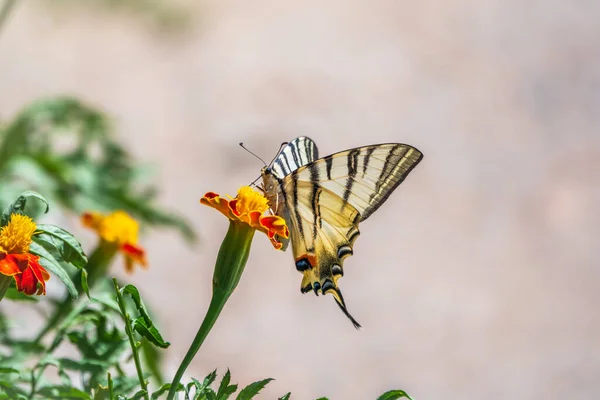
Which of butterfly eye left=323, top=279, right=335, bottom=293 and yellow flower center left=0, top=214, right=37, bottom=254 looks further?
butterfly eye left=323, top=279, right=335, bottom=293

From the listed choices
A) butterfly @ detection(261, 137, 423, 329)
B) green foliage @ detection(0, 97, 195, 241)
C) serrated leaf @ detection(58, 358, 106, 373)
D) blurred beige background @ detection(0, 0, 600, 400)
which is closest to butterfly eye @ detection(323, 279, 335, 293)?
butterfly @ detection(261, 137, 423, 329)

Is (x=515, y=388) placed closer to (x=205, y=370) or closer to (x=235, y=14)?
(x=205, y=370)

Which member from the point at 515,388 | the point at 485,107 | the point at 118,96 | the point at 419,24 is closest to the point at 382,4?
the point at 419,24

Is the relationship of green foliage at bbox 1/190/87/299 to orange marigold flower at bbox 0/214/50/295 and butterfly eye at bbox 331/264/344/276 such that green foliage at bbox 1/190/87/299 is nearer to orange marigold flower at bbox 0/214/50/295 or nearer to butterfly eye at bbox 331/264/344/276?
orange marigold flower at bbox 0/214/50/295

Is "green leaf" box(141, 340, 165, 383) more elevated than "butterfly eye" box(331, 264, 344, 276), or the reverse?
"butterfly eye" box(331, 264, 344, 276)

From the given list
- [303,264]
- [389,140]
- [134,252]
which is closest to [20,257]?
[303,264]

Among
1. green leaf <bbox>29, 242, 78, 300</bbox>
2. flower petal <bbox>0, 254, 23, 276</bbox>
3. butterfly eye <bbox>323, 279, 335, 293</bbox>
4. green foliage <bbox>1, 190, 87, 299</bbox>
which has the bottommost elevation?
flower petal <bbox>0, 254, 23, 276</bbox>

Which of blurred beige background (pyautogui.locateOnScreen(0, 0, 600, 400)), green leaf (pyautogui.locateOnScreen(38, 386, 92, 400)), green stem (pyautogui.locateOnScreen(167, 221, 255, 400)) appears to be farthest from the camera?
blurred beige background (pyautogui.locateOnScreen(0, 0, 600, 400))
